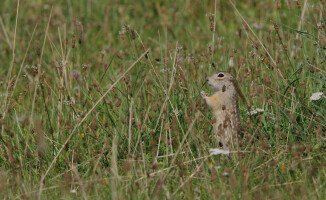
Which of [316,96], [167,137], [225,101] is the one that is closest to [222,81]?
[225,101]

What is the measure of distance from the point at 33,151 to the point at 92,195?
109 cm

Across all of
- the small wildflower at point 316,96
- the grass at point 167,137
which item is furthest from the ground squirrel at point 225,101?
the small wildflower at point 316,96

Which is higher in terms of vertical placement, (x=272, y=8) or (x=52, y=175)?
(x=272, y=8)

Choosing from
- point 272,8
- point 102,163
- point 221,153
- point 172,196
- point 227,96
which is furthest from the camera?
point 272,8

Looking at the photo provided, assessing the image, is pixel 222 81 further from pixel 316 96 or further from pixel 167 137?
pixel 316 96

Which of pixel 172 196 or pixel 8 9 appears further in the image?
pixel 8 9

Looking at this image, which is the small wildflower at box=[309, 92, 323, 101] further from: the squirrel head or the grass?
the squirrel head

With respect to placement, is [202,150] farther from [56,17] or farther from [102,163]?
[56,17]

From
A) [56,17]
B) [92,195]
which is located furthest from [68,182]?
[56,17]

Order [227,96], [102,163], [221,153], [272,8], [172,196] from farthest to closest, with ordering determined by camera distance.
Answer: [272,8], [227,96], [102,163], [221,153], [172,196]

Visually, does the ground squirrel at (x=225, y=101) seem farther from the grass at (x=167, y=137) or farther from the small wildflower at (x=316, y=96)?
the small wildflower at (x=316, y=96)

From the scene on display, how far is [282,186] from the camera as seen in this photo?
4078mm

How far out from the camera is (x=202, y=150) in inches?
181

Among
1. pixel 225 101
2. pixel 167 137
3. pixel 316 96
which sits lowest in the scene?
pixel 167 137
